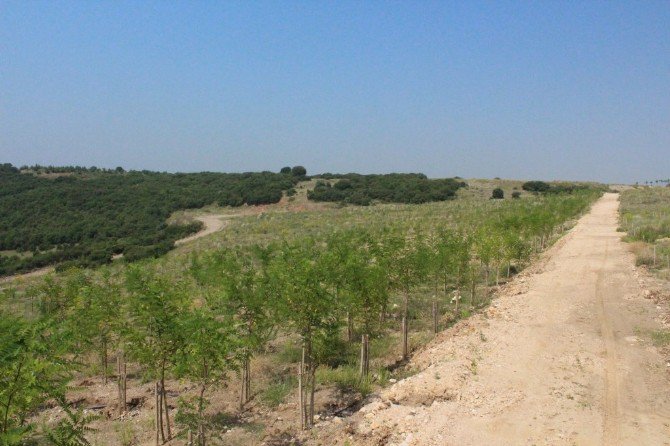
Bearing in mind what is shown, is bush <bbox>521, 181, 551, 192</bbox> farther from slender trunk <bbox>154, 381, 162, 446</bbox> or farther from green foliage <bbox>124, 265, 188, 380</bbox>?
green foliage <bbox>124, 265, 188, 380</bbox>

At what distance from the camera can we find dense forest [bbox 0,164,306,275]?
55509 mm

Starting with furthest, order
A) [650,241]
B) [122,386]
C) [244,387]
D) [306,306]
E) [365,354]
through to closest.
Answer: [650,241]
[365,354]
[122,386]
[244,387]
[306,306]

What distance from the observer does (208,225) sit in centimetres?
6788

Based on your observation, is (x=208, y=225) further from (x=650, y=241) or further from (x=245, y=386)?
(x=245, y=386)

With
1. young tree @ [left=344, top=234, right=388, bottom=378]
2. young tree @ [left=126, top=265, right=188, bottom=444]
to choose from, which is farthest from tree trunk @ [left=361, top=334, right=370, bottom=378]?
young tree @ [left=126, top=265, right=188, bottom=444]

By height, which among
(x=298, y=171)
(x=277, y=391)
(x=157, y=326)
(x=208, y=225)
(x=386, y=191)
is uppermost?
(x=298, y=171)

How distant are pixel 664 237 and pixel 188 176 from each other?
108286mm

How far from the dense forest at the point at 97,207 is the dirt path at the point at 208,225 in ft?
5.08

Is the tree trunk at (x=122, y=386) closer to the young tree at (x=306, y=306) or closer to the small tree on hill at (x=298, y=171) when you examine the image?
the young tree at (x=306, y=306)

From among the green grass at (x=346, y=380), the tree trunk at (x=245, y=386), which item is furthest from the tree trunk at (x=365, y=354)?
the tree trunk at (x=245, y=386)

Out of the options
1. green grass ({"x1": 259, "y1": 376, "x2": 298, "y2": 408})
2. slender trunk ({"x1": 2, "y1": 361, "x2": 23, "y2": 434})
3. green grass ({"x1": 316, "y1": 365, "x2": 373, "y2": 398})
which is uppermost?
slender trunk ({"x1": 2, "y1": 361, "x2": 23, "y2": 434})

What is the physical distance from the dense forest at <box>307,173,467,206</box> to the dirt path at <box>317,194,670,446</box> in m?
64.1

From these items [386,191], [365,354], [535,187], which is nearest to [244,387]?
[365,354]

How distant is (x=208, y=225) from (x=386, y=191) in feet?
114
